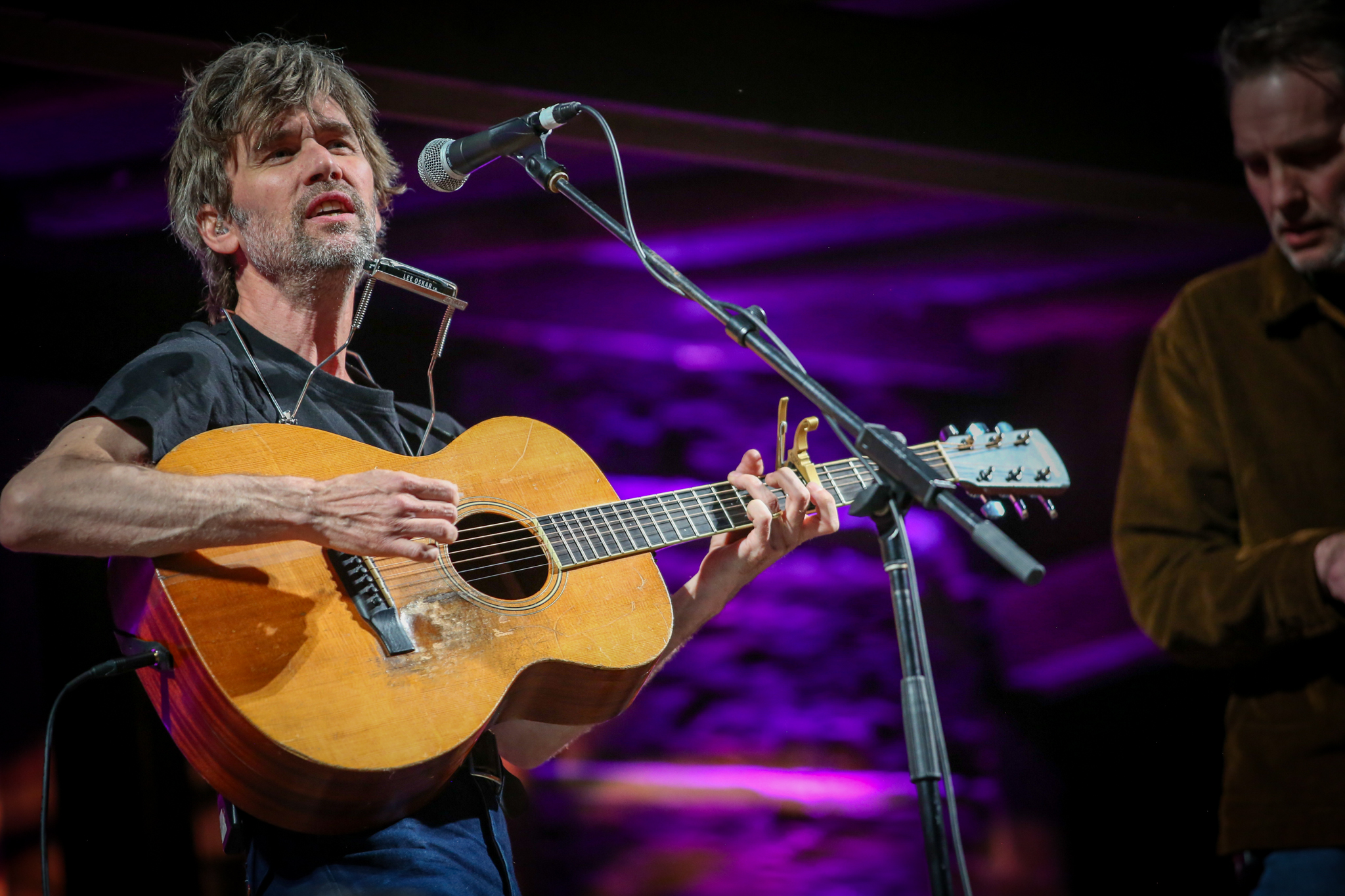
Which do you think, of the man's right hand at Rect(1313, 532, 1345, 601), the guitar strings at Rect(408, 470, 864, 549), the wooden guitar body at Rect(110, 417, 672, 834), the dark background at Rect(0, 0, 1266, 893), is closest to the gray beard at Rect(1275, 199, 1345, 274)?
the man's right hand at Rect(1313, 532, 1345, 601)

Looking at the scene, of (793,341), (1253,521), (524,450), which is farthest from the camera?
(793,341)

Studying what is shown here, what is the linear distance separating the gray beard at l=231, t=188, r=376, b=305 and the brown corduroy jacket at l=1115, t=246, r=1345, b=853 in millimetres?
1787

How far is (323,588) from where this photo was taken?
6.68 ft

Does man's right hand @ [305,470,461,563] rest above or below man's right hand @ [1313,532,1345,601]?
above

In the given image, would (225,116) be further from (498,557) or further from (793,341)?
(793,341)

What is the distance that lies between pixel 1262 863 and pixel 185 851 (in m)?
2.76

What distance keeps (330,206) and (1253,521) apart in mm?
2091

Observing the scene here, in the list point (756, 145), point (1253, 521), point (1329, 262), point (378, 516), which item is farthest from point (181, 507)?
point (756, 145)

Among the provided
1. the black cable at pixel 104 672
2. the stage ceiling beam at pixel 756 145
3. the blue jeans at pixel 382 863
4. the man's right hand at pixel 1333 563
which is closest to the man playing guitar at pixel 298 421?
the blue jeans at pixel 382 863

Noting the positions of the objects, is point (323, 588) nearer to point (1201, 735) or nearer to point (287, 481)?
point (287, 481)

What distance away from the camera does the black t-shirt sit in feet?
6.91

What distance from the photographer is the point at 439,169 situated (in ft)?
7.54

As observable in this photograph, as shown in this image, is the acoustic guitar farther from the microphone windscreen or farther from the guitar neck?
the microphone windscreen

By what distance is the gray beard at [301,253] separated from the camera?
2631 millimetres
